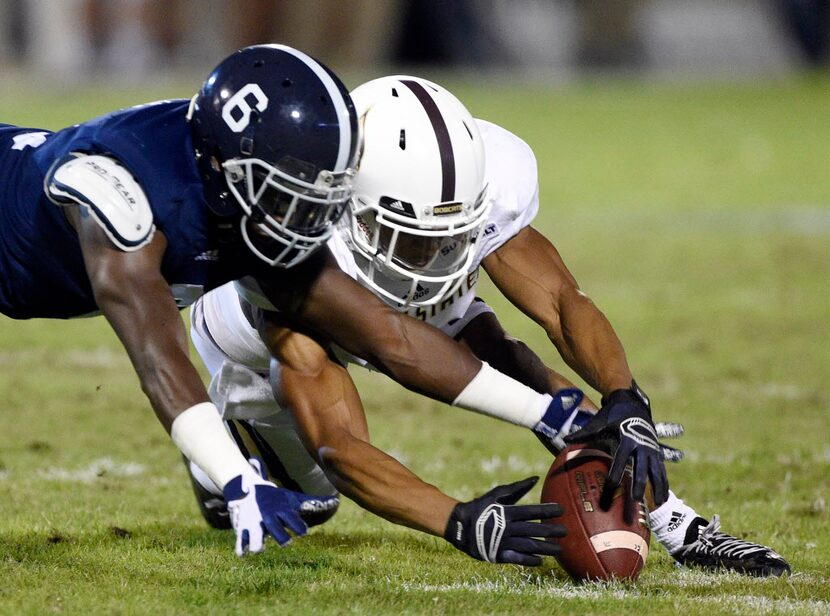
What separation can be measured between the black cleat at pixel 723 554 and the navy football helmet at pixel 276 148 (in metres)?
1.45

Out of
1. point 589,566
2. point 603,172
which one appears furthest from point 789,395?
point 603,172

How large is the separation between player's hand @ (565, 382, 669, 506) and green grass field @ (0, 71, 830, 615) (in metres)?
0.30

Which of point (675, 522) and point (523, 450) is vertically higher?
point (675, 522)

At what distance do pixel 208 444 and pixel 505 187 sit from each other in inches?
68.3

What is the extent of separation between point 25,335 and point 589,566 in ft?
18.2

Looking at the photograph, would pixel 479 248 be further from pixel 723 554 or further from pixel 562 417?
pixel 723 554

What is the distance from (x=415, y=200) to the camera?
4234 millimetres

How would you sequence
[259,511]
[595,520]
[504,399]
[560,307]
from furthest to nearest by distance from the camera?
[560,307] → [504,399] → [595,520] → [259,511]

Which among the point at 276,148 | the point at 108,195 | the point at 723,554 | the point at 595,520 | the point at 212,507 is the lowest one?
the point at 212,507

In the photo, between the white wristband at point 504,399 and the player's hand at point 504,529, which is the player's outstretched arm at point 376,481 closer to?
the player's hand at point 504,529

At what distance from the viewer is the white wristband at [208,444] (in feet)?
10.5

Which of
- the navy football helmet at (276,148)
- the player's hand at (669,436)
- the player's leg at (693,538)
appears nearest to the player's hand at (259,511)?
the navy football helmet at (276,148)

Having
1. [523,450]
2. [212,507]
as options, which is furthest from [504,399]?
[523,450]

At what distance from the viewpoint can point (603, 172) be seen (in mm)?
16672
